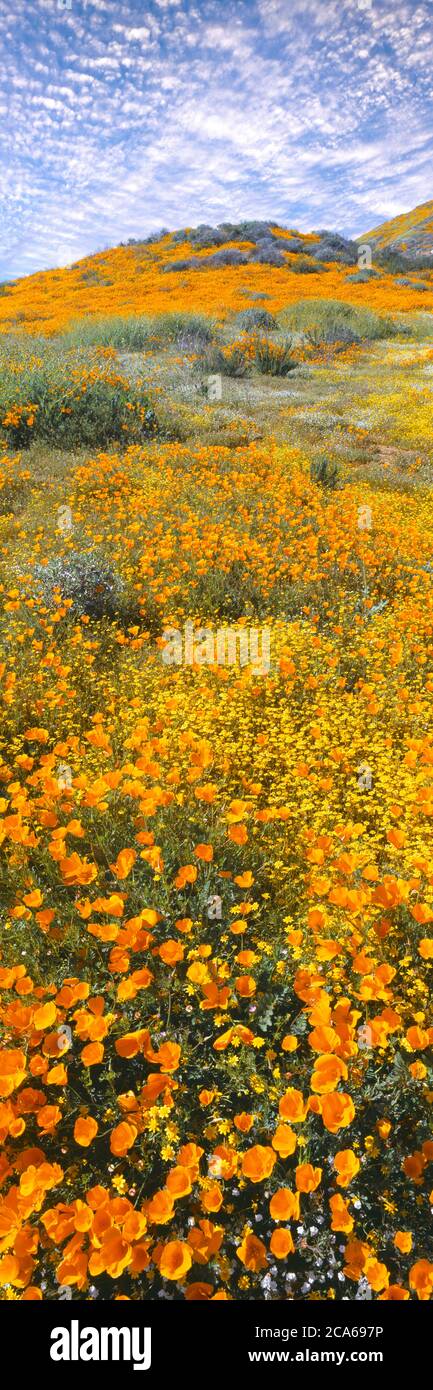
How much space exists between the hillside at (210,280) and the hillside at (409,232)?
35.5 ft

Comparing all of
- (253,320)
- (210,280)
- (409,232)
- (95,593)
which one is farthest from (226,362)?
(409,232)

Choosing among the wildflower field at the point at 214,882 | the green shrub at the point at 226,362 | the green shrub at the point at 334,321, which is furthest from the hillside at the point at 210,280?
the wildflower field at the point at 214,882

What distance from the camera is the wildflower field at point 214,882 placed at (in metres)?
1.99

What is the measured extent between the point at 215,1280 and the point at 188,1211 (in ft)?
0.64

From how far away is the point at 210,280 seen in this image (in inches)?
1201

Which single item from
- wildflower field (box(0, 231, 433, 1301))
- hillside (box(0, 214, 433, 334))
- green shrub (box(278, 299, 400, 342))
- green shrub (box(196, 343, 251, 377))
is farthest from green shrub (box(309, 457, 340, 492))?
hillside (box(0, 214, 433, 334))

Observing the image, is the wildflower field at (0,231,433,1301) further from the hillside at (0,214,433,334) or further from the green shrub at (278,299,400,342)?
the hillside at (0,214,433,334)

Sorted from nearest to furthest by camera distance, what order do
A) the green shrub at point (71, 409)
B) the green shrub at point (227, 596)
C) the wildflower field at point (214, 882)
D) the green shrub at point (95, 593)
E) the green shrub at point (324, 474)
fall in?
the wildflower field at point (214, 882) < the green shrub at point (95, 593) < the green shrub at point (227, 596) < the green shrub at point (324, 474) < the green shrub at point (71, 409)

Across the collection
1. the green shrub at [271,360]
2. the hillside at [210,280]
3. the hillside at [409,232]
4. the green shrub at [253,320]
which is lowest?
the green shrub at [271,360]

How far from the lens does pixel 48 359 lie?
14.7 m

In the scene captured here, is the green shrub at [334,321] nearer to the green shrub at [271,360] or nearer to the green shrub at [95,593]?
the green shrub at [271,360]

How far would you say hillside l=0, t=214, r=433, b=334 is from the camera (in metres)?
25.4

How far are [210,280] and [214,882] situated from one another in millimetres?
34351

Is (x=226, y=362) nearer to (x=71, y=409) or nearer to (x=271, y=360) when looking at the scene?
(x=271, y=360)
